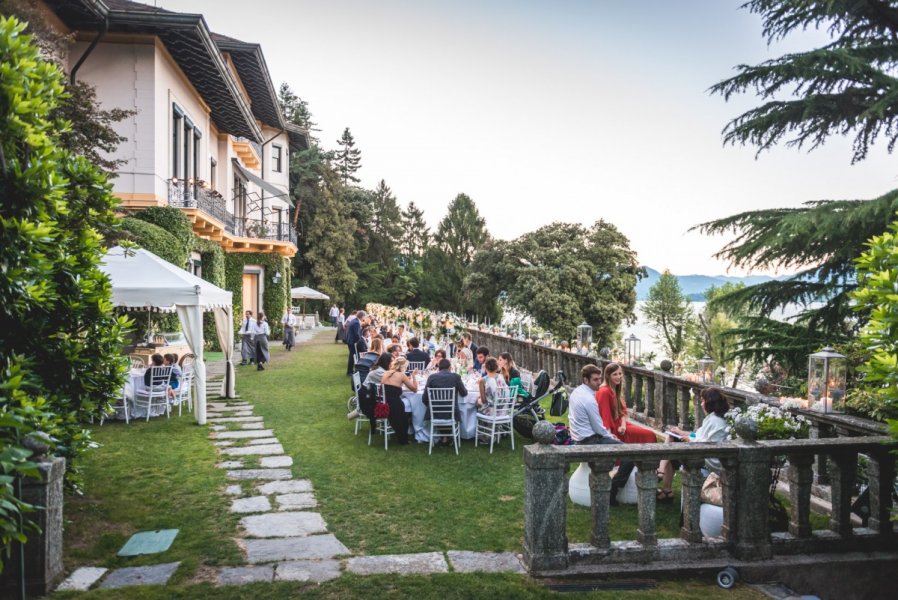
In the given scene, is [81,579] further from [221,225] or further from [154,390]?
[221,225]

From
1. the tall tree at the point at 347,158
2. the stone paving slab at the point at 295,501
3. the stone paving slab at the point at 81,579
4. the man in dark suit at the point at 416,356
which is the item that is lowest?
the stone paving slab at the point at 295,501

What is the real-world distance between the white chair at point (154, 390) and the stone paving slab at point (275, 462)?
12.8ft

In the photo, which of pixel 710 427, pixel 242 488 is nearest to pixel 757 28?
pixel 710 427

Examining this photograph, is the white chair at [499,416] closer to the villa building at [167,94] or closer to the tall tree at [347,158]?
the villa building at [167,94]

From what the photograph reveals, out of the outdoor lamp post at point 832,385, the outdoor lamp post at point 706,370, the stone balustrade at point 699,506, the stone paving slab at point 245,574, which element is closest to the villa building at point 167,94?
the stone paving slab at point 245,574

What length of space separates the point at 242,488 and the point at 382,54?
1468 centimetres

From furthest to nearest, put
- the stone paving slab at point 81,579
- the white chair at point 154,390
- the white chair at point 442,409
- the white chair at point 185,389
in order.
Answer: the white chair at point 185,389
the white chair at point 154,390
the white chair at point 442,409
the stone paving slab at point 81,579

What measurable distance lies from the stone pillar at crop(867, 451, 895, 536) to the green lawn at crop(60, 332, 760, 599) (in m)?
1.49

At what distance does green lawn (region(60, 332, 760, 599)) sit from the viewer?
4.31 metres

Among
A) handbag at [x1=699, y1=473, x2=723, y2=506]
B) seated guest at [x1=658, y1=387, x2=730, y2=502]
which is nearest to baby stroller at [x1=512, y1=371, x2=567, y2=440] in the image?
seated guest at [x1=658, y1=387, x2=730, y2=502]

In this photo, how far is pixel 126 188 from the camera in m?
15.8

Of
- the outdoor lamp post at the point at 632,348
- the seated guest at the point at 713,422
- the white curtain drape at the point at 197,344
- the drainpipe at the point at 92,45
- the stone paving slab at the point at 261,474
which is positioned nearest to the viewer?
the seated guest at the point at 713,422

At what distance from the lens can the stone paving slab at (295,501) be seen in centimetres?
610

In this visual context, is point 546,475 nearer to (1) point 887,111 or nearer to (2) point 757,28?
(1) point 887,111
